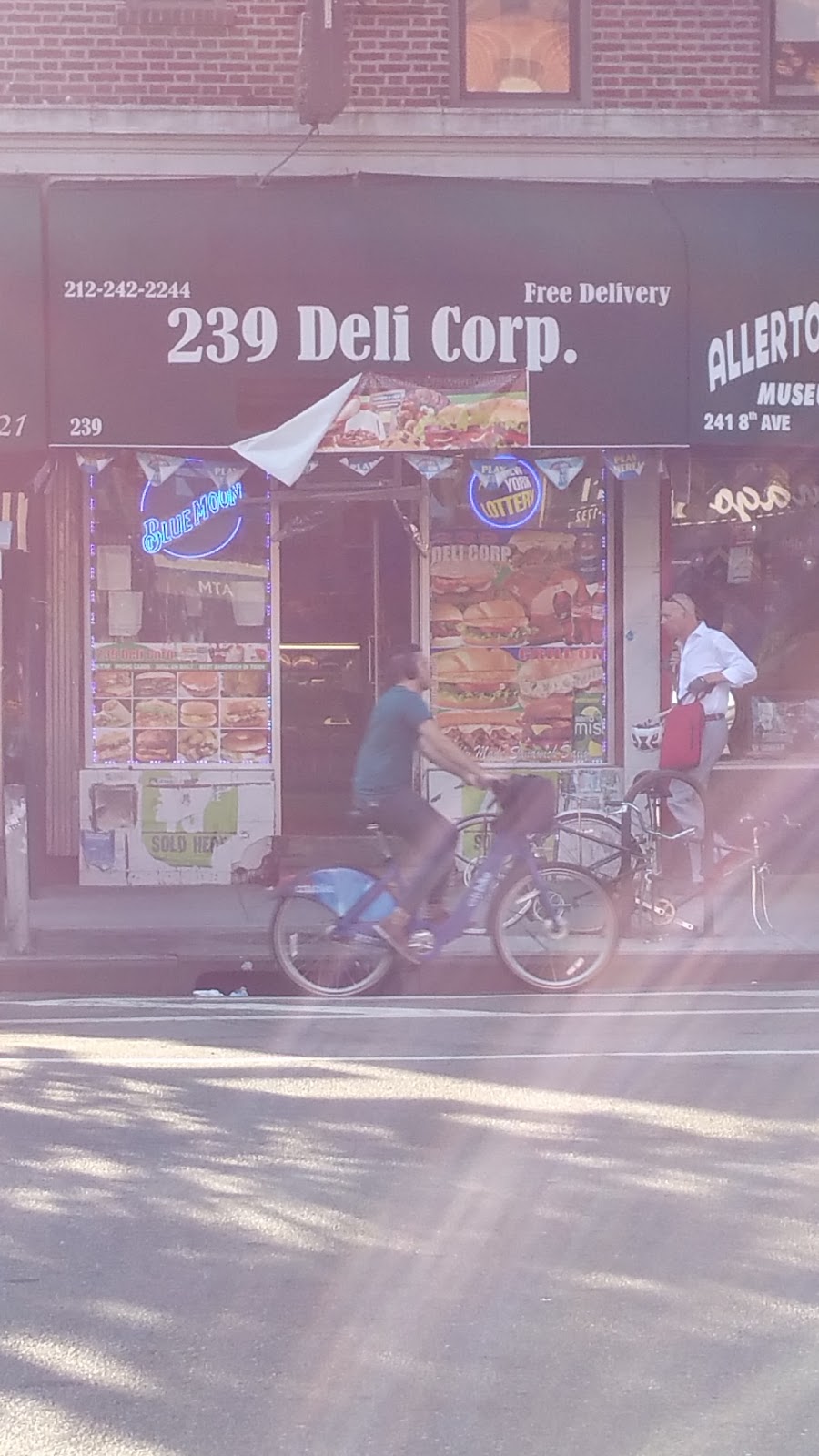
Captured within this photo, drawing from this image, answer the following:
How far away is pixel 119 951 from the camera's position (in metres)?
10.8

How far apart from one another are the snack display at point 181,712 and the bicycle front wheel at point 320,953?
12.2 ft

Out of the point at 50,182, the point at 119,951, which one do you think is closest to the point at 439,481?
the point at 50,182

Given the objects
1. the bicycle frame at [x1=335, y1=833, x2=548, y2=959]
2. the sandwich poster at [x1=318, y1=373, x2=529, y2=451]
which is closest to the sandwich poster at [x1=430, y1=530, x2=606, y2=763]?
the sandwich poster at [x1=318, y1=373, x2=529, y2=451]

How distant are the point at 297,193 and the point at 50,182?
163cm

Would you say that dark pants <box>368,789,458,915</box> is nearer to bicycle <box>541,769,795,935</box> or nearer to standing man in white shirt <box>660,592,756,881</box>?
bicycle <box>541,769,795,935</box>

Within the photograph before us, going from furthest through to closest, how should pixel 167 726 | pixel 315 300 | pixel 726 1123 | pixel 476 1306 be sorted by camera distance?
pixel 167 726 < pixel 315 300 < pixel 726 1123 < pixel 476 1306

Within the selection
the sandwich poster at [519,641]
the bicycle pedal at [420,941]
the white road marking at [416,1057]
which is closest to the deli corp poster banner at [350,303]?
the sandwich poster at [519,641]

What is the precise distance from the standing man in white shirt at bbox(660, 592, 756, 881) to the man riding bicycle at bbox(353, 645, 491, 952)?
8.40ft

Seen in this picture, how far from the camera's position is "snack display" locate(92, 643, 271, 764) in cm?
1317

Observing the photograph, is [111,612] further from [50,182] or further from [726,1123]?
[726,1123]

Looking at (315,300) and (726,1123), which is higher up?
(315,300)

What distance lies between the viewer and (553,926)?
964cm

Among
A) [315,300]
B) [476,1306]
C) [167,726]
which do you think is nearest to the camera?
[476,1306]

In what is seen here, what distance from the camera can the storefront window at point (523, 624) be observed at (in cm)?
1321
